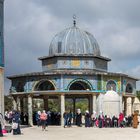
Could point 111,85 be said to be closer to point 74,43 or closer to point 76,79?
point 76,79

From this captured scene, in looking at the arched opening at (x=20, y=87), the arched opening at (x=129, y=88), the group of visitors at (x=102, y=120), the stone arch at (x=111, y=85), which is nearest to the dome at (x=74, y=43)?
the stone arch at (x=111, y=85)

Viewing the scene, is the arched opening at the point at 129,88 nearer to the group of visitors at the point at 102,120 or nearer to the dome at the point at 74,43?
the dome at the point at 74,43

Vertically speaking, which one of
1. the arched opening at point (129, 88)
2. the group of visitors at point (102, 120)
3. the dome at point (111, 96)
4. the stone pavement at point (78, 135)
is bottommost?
the stone pavement at point (78, 135)

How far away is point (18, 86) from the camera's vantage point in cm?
3641

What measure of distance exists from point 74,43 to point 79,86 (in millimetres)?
3451

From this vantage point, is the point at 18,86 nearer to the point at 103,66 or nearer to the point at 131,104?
the point at 103,66

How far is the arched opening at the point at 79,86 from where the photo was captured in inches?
1350

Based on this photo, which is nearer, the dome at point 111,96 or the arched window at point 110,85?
the dome at point 111,96

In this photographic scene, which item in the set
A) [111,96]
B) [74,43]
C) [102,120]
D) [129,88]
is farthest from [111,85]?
[102,120]

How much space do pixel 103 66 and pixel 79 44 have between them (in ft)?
8.97

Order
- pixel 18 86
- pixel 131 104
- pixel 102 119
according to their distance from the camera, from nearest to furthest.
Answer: pixel 102 119 < pixel 18 86 < pixel 131 104

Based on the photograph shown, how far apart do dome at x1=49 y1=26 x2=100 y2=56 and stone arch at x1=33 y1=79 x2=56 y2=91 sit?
2.59 meters

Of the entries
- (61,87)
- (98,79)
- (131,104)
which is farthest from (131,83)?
(61,87)

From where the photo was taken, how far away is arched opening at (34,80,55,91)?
34.8m
